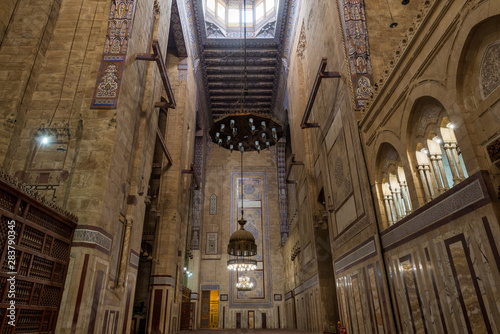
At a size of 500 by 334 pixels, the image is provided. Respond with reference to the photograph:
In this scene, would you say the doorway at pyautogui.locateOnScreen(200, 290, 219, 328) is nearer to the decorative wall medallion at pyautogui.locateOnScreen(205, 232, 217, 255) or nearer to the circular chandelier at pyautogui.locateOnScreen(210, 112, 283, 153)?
the decorative wall medallion at pyautogui.locateOnScreen(205, 232, 217, 255)

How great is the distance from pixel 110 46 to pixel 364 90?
465 cm

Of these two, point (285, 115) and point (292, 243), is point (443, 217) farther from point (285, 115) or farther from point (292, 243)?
point (285, 115)

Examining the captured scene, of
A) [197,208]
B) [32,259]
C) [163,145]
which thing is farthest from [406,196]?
[197,208]

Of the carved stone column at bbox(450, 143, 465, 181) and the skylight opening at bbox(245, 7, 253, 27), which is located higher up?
the skylight opening at bbox(245, 7, 253, 27)

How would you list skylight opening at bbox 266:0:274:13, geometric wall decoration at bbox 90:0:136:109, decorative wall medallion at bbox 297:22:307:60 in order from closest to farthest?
geometric wall decoration at bbox 90:0:136:109 → decorative wall medallion at bbox 297:22:307:60 → skylight opening at bbox 266:0:274:13

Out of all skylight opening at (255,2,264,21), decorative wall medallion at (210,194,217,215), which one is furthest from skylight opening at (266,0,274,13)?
decorative wall medallion at (210,194,217,215)

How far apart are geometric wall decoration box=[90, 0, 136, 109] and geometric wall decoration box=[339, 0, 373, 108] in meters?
4.13

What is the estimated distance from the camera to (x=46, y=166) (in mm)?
5078

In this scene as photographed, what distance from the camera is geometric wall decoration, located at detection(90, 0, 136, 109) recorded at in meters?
5.49

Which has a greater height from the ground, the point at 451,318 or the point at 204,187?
the point at 204,187

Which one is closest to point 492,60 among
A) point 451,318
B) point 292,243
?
point 451,318

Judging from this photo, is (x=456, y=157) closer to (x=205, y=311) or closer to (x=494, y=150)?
(x=494, y=150)

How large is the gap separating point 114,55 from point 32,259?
147 inches

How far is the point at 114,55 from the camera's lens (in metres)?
5.85
